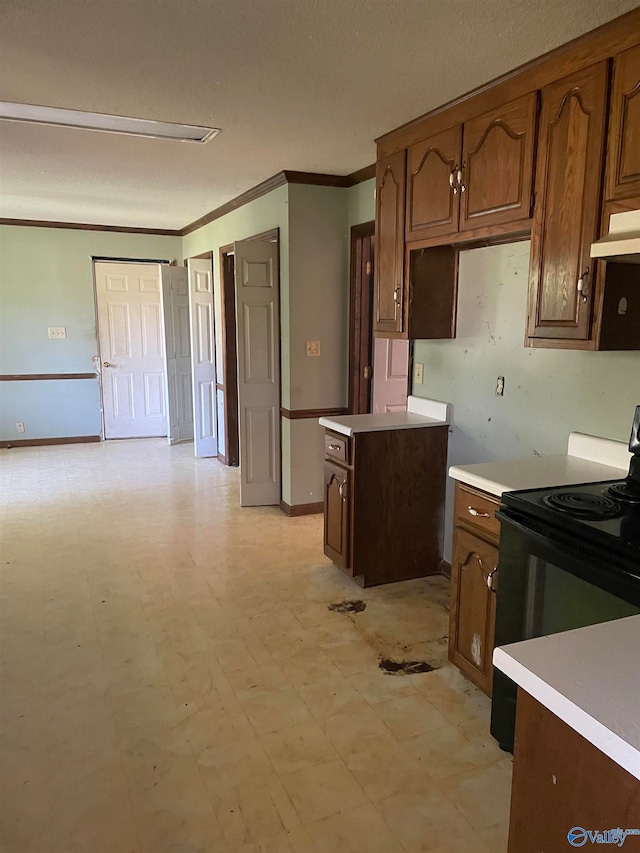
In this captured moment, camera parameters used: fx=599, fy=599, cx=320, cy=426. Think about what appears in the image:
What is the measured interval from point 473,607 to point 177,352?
16.7 feet

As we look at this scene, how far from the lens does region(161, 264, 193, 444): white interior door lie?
641cm

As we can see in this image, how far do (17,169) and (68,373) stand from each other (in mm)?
3168

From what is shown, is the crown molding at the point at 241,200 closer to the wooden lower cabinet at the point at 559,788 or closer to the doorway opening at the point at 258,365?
the doorway opening at the point at 258,365

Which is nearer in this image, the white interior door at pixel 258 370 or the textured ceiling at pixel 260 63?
the textured ceiling at pixel 260 63

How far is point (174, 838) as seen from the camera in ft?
5.52

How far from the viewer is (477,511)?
2.20 meters

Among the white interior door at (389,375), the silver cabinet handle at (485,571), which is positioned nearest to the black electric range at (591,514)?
the silver cabinet handle at (485,571)

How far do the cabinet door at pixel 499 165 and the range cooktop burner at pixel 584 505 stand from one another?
1.09m

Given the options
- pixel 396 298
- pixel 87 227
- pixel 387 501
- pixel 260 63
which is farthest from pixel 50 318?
pixel 260 63

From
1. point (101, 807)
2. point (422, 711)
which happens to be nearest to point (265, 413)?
point (422, 711)

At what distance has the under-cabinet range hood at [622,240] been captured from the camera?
1.67m

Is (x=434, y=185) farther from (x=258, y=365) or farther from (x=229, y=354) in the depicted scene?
(x=229, y=354)

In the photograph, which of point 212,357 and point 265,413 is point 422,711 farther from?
point 212,357

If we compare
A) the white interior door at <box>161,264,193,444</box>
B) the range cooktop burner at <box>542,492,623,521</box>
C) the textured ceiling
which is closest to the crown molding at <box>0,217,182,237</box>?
the white interior door at <box>161,264,193,444</box>
